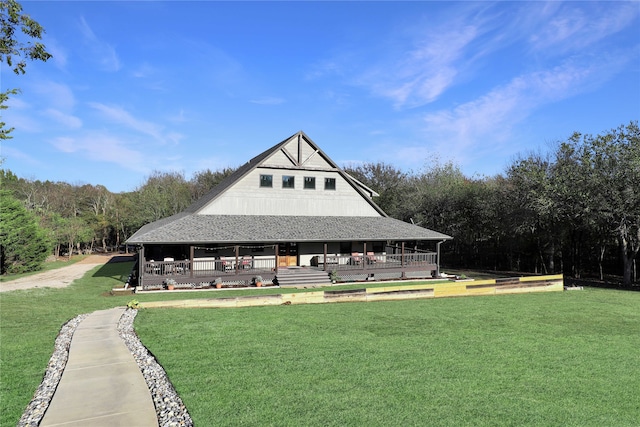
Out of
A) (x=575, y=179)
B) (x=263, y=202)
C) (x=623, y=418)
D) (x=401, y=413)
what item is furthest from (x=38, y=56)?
(x=575, y=179)

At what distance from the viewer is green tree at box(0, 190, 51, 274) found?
2697 cm

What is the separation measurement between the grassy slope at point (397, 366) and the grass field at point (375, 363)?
3 cm

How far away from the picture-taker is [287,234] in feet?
75.9

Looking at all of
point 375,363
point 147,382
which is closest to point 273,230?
point 375,363

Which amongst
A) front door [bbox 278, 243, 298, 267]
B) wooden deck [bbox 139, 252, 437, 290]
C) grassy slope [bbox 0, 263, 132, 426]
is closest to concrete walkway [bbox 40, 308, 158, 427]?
grassy slope [bbox 0, 263, 132, 426]

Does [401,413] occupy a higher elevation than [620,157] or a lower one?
lower

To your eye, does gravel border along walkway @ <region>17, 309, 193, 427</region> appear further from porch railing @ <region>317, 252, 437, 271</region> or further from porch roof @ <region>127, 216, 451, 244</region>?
porch railing @ <region>317, 252, 437, 271</region>

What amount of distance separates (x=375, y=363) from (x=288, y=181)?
20.4 m

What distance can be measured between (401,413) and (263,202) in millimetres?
22011

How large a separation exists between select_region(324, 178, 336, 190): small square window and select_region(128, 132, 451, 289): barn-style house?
0.07 meters

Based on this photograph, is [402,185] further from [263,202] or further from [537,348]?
[537,348]

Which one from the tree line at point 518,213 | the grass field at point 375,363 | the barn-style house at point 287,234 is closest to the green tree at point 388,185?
the tree line at point 518,213

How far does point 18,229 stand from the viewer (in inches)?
1075

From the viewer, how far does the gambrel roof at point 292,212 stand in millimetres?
22984
